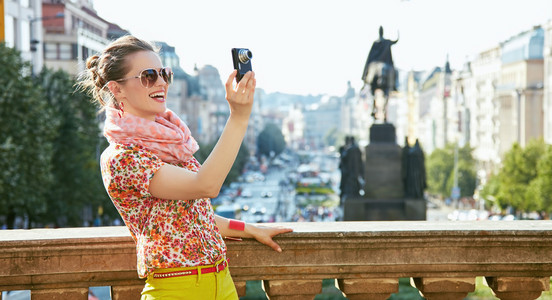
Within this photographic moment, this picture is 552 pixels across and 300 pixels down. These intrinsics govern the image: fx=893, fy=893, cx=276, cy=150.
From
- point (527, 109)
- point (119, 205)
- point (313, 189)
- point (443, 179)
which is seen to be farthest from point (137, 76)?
point (313, 189)

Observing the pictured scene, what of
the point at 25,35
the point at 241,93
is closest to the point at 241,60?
the point at 241,93

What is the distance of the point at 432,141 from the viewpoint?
153 metres

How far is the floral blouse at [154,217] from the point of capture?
368cm

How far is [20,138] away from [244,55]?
1084 inches

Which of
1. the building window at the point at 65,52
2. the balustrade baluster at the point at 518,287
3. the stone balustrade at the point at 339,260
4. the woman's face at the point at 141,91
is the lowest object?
the balustrade baluster at the point at 518,287

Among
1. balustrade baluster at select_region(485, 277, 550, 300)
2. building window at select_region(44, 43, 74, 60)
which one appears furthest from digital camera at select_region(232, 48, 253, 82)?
building window at select_region(44, 43, 74, 60)

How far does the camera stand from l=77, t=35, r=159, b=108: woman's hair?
3.84 m

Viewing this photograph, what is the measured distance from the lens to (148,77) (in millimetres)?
3816

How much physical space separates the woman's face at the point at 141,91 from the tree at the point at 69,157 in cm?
3396

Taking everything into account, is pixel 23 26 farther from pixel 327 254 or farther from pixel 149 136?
pixel 149 136

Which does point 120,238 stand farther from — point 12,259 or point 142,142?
point 142,142

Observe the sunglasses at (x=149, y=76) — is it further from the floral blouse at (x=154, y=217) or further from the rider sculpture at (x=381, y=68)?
the rider sculpture at (x=381, y=68)

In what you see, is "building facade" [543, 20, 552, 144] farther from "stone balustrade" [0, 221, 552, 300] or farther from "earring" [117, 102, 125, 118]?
"earring" [117, 102, 125, 118]

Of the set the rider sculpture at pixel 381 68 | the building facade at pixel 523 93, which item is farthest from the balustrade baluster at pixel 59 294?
the building facade at pixel 523 93
